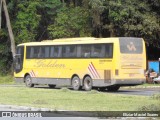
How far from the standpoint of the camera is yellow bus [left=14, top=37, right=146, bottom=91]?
3080cm

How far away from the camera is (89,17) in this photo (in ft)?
156

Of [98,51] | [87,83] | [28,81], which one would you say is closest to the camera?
[98,51]

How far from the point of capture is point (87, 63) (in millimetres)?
32344

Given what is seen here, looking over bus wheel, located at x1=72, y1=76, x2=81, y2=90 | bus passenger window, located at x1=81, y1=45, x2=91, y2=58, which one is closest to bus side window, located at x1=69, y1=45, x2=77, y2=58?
bus passenger window, located at x1=81, y1=45, x2=91, y2=58

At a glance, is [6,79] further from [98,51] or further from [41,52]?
[98,51]

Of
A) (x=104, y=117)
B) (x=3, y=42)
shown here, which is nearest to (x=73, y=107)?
(x=104, y=117)

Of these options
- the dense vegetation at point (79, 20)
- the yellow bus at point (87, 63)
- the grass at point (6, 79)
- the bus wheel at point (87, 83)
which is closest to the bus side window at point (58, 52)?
the yellow bus at point (87, 63)

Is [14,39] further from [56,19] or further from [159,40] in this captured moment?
[159,40]

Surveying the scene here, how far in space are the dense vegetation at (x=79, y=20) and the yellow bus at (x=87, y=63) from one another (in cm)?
950

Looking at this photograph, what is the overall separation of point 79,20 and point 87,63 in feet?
52.9

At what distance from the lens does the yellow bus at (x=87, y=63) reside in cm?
3080

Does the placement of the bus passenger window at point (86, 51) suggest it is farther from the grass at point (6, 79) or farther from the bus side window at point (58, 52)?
the grass at point (6, 79)

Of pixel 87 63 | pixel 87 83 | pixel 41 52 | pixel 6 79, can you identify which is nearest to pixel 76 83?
pixel 87 83

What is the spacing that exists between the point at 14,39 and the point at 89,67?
67.6 feet
